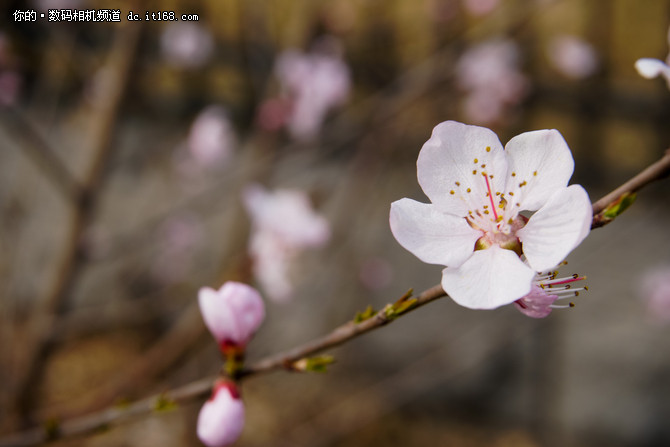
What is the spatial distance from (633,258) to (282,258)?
2126mm

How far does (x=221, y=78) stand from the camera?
342 centimetres

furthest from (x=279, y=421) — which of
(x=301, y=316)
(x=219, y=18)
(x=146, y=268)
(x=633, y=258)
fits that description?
(x=219, y=18)

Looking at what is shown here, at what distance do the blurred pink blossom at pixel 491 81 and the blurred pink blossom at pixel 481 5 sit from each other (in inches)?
7.3

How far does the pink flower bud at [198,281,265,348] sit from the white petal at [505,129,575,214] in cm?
36

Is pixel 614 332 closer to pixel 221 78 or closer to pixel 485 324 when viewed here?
pixel 485 324

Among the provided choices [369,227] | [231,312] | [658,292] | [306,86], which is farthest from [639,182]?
[369,227]

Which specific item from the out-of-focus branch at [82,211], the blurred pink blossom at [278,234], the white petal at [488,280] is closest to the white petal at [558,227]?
the white petal at [488,280]

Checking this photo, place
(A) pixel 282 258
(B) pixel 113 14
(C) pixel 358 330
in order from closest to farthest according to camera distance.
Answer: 1. (C) pixel 358 330
2. (A) pixel 282 258
3. (B) pixel 113 14

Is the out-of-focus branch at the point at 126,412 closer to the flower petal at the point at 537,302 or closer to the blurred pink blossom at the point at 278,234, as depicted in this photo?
the flower petal at the point at 537,302

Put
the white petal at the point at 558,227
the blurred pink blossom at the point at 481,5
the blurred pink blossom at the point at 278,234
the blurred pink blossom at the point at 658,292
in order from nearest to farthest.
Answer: the white petal at the point at 558,227, the blurred pink blossom at the point at 278,234, the blurred pink blossom at the point at 658,292, the blurred pink blossom at the point at 481,5

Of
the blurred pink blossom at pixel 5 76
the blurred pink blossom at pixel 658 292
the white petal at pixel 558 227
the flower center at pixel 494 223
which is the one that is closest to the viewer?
the white petal at pixel 558 227

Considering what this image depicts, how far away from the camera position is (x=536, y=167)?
59cm

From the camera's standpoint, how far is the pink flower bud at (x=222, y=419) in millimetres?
667

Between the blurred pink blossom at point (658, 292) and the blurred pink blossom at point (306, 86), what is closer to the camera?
the blurred pink blossom at point (306, 86)
